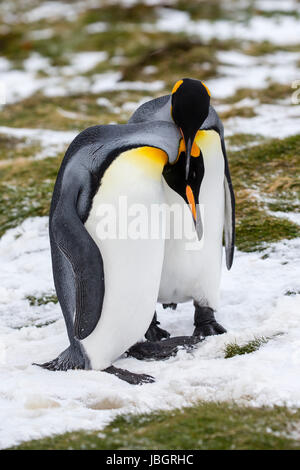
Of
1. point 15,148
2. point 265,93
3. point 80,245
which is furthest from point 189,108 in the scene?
point 265,93

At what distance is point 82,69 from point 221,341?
38.7 ft

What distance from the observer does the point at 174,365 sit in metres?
3.35

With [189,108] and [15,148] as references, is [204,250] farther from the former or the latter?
[15,148]

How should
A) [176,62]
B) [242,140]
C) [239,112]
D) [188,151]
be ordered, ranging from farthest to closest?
[176,62], [239,112], [242,140], [188,151]

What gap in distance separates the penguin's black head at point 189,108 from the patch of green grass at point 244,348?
3.10 ft

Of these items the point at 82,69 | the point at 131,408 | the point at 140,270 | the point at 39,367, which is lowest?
the point at 82,69

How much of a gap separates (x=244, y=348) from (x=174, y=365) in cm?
39

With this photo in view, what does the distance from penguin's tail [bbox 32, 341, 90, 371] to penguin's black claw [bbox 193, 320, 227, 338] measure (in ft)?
2.53

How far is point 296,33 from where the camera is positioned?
15039mm

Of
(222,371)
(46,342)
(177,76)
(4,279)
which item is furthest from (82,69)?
(222,371)

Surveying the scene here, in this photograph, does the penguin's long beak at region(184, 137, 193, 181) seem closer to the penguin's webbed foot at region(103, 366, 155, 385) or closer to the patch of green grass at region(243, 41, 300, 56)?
the penguin's webbed foot at region(103, 366, 155, 385)

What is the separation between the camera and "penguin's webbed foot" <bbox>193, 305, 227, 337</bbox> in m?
3.80

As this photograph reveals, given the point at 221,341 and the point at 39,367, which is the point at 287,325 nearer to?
the point at 221,341

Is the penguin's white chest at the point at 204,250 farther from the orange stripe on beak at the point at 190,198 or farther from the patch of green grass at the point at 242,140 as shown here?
the patch of green grass at the point at 242,140
